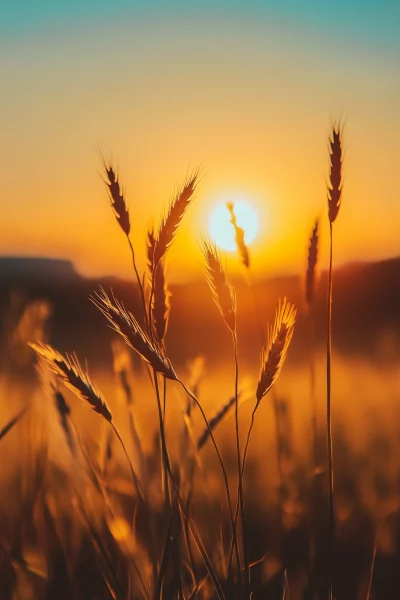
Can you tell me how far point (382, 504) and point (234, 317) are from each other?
1.39 metres

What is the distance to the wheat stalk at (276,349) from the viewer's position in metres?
1.40

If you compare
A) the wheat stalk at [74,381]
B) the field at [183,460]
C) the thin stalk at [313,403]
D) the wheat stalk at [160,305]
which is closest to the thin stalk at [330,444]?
the field at [183,460]

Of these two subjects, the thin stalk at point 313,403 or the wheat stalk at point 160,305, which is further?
the thin stalk at point 313,403

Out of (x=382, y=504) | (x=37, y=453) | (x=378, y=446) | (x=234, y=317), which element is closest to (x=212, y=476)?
(x=378, y=446)

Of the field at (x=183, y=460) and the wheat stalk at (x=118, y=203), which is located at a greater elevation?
the wheat stalk at (x=118, y=203)

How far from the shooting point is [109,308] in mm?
1371

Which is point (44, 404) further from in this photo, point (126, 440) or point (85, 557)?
point (85, 557)

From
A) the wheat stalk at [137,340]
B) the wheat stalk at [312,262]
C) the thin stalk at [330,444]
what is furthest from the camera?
the wheat stalk at [312,262]

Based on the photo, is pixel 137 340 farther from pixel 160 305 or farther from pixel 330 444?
pixel 330 444

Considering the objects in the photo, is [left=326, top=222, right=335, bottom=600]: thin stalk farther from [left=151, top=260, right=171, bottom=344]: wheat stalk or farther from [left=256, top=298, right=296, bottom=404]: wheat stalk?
[left=151, top=260, right=171, bottom=344]: wheat stalk

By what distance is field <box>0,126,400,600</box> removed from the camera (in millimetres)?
1515

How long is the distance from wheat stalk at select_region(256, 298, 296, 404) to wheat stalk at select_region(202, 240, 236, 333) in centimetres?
8

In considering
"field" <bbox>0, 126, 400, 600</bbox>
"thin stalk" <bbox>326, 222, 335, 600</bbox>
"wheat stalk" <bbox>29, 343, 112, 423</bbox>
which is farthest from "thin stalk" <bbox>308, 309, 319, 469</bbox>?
"wheat stalk" <bbox>29, 343, 112, 423</bbox>

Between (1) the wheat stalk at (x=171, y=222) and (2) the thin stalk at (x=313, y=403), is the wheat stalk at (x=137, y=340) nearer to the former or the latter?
(1) the wheat stalk at (x=171, y=222)
